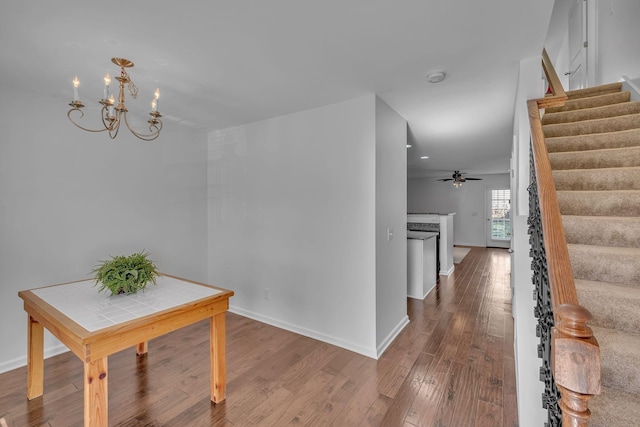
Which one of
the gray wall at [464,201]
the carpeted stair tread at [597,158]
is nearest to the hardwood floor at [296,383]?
the carpeted stair tread at [597,158]

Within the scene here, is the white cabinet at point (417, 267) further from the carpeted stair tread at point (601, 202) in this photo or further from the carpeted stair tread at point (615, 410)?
the carpeted stair tread at point (615, 410)

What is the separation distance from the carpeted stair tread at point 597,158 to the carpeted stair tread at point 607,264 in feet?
2.97

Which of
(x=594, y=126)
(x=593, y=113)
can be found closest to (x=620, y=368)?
(x=594, y=126)

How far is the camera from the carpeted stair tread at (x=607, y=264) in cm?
162

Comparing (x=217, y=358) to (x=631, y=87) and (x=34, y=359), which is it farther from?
(x=631, y=87)

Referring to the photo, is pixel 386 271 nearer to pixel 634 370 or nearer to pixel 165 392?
pixel 634 370

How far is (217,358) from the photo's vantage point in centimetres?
207

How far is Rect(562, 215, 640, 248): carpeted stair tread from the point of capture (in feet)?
5.94

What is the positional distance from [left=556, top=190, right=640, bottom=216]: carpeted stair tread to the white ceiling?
1.09 metres

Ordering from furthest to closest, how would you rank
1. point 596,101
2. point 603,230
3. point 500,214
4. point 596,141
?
1. point 500,214
2. point 596,101
3. point 596,141
4. point 603,230

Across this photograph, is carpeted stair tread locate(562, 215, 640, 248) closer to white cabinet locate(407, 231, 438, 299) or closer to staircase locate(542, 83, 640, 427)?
staircase locate(542, 83, 640, 427)

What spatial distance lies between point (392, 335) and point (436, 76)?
2566 mm

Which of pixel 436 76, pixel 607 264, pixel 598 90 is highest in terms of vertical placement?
pixel 598 90

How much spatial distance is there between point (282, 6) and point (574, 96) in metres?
3.56
